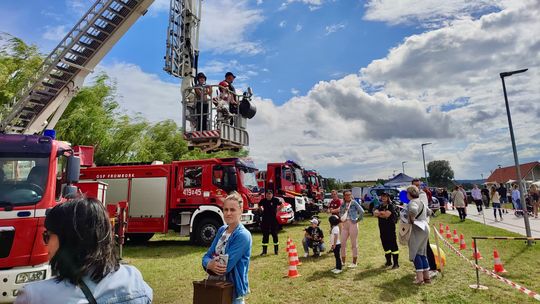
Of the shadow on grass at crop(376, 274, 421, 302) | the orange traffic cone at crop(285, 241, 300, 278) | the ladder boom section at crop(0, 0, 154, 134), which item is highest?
the ladder boom section at crop(0, 0, 154, 134)

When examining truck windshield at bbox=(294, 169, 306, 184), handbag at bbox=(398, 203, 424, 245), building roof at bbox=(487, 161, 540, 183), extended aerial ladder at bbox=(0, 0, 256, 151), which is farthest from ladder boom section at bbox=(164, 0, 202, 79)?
building roof at bbox=(487, 161, 540, 183)

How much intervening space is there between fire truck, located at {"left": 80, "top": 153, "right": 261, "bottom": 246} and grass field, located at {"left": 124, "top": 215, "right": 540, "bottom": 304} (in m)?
1.38

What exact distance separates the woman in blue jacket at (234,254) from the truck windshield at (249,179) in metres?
9.23

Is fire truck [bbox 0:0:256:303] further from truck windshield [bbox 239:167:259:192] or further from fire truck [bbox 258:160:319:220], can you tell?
fire truck [bbox 258:160:319:220]

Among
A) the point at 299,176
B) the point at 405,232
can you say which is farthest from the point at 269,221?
the point at 299,176

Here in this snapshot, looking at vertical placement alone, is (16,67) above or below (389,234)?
above

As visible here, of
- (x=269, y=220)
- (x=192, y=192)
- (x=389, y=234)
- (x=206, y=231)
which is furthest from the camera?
(x=192, y=192)

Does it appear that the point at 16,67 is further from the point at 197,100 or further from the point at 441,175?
the point at 441,175

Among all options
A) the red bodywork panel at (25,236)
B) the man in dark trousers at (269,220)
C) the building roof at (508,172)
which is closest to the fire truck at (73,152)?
the red bodywork panel at (25,236)

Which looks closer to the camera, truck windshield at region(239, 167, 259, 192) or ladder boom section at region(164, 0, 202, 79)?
ladder boom section at region(164, 0, 202, 79)

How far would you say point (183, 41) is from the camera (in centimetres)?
936

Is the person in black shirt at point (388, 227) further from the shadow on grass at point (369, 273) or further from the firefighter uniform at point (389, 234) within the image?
the shadow on grass at point (369, 273)

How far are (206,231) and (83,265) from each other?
407 inches

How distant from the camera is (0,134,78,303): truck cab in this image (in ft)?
16.3
